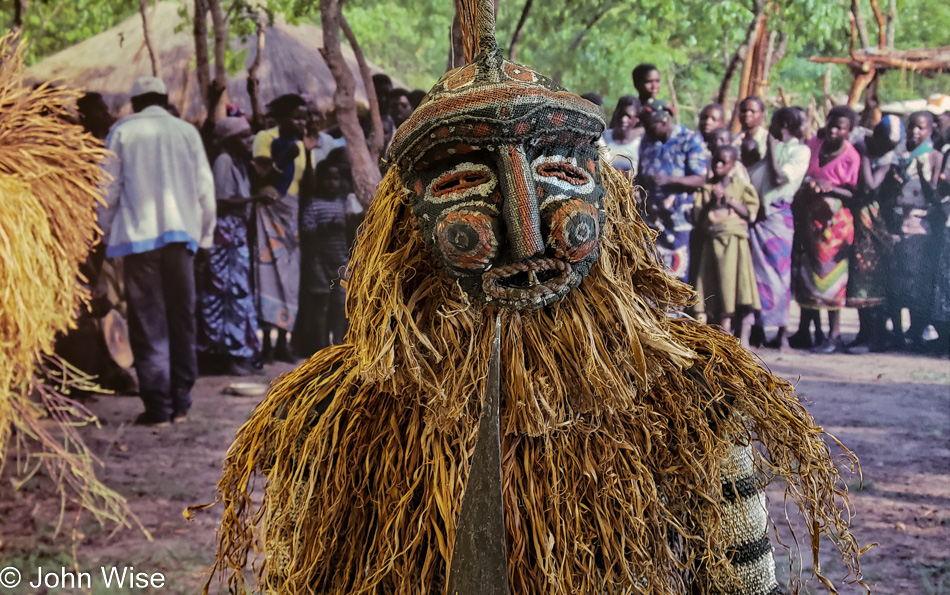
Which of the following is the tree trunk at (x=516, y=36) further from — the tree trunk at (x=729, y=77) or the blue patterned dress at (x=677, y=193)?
the tree trunk at (x=729, y=77)

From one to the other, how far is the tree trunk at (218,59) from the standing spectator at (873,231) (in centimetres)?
159

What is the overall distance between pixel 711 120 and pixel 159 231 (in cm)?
143

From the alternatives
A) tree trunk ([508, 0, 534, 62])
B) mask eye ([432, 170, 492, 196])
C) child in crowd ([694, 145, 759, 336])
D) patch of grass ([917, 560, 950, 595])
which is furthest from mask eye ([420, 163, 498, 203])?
patch of grass ([917, 560, 950, 595])

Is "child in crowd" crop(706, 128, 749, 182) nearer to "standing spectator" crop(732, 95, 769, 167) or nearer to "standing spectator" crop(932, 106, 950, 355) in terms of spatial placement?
"standing spectator" crop(732, 95, 769, 167)

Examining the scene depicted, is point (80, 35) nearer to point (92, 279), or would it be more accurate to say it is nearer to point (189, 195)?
point (189, 195)

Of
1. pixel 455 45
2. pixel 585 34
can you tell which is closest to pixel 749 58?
pixel 585 34

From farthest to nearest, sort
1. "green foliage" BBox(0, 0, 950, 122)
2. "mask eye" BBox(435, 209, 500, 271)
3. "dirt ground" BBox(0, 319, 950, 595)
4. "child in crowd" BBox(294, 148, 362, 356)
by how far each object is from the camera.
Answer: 1. "child in crowd" BBox(294, 148, 362, 356)
2. "green foliage" BBox(0, 0, 950, 122)
3. "dirt ground" BBox(0, 319, 950, 595)
4. "mask eye" BBox(435, 209, 500, 271)

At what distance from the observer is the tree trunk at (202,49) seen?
171cm

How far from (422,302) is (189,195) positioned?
1.14 m

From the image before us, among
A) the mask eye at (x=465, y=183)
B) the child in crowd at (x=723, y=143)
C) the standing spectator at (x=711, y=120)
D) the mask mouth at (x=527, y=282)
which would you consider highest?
the standing spectator at (x=711, y=120)

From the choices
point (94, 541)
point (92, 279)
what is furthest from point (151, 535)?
point (92, 279)

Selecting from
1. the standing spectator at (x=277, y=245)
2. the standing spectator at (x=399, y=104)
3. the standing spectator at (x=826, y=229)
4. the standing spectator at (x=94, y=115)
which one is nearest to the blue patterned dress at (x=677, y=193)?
the standing spectator at (x=826, y=229)

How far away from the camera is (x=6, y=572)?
5.46 ft

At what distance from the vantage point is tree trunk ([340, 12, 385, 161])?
1.69 metres
